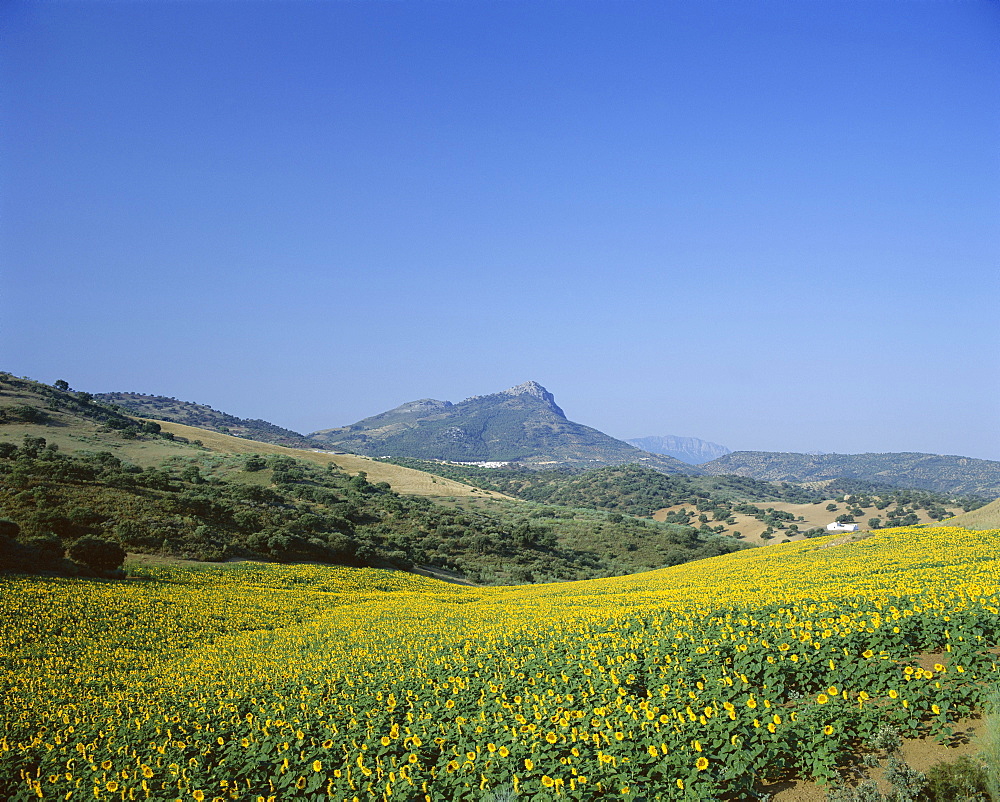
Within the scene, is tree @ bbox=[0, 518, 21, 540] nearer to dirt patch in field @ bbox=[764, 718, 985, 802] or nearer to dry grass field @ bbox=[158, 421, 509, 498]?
dirt patch in field @ bbox=[764, 718, 985, 802]

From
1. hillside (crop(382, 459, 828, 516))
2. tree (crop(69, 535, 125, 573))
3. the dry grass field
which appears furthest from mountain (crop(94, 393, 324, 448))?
tree (crop(69, 535, 125, 573))

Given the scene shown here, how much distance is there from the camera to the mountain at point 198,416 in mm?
155625

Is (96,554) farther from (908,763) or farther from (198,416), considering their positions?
(198,416)

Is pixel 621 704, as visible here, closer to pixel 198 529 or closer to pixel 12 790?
pixel 12 790

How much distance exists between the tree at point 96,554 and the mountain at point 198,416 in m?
136

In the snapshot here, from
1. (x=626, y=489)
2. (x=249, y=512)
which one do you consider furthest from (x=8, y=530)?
(x=626, y=489)

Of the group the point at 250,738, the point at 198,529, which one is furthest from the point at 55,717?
the point at 198,529

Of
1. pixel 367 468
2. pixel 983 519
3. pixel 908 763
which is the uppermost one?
pixel 983 519

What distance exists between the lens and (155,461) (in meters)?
55.6

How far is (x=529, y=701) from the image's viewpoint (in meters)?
7.07

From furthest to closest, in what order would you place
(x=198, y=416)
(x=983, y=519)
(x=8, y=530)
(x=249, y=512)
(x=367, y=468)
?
(x=198, y=416) → (x=367, y=468) → (x=249, y=512) → (x=983, y=519) → (x=8, y=530)

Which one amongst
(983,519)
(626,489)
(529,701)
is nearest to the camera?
(529,701)

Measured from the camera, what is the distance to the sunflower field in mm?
5461

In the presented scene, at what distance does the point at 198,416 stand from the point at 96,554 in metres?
161
